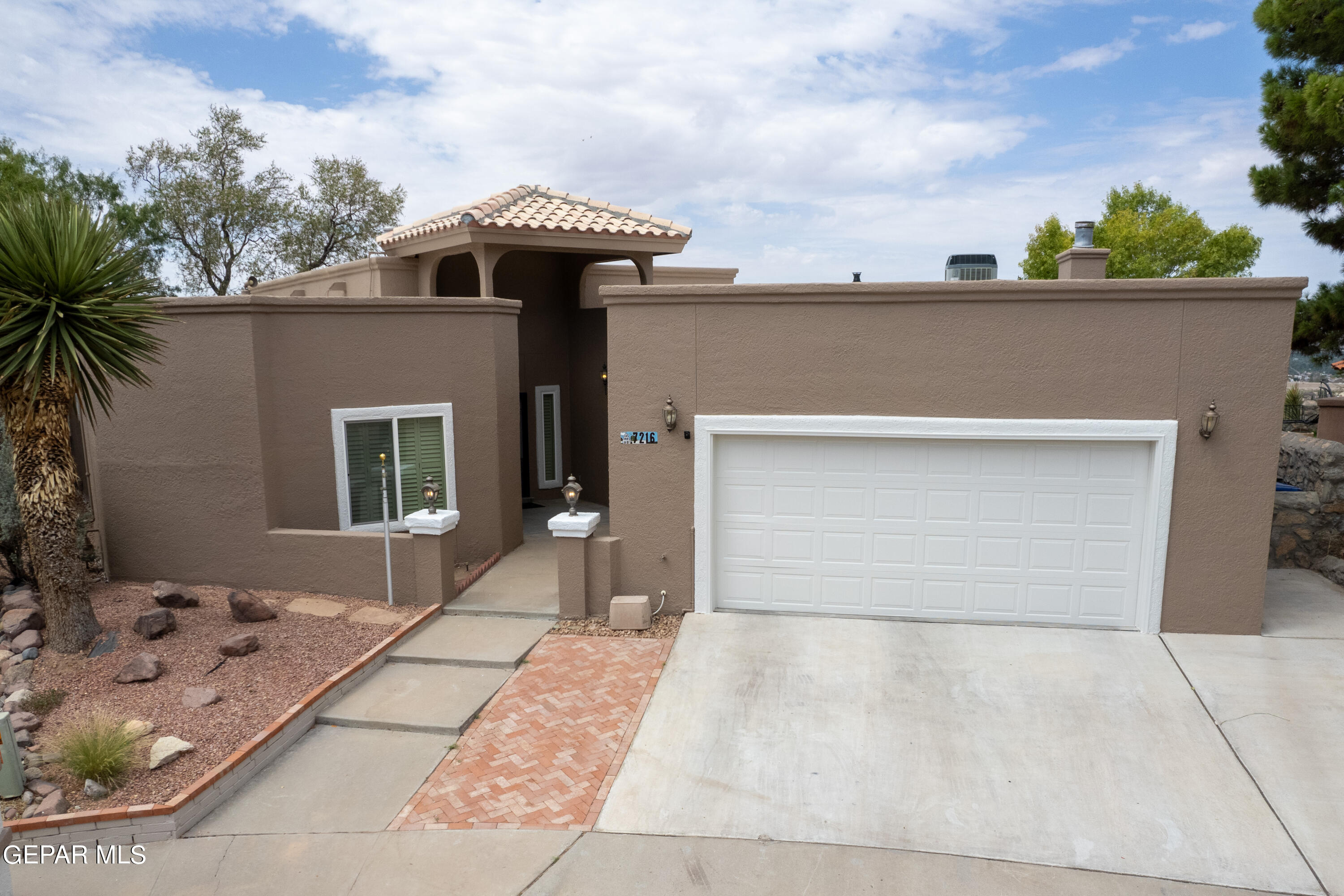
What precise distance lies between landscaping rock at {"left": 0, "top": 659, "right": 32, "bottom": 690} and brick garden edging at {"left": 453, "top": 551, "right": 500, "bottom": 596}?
4146 mm

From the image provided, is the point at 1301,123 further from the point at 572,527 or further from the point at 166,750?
the point at 166,750

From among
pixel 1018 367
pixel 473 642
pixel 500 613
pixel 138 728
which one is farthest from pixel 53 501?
pixel 1018 367

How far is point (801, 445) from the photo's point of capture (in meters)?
9.38

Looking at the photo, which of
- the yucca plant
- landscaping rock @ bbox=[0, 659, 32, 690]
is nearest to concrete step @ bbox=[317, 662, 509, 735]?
landscaping rock @ bbox=[0, 659, 32, 690]

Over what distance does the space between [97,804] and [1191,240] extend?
40.5 meters

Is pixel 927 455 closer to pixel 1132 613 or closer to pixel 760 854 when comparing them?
pixel 1132 613

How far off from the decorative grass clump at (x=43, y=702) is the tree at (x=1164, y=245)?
113 ft

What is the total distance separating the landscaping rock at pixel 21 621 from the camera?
27.9 ft

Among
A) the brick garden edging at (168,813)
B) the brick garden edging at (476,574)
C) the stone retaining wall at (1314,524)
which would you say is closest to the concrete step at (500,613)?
the brick garden edging at (476,574)

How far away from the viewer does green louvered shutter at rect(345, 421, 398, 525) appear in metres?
10.8

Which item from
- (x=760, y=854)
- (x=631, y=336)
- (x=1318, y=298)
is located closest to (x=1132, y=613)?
(x=760, y=854)

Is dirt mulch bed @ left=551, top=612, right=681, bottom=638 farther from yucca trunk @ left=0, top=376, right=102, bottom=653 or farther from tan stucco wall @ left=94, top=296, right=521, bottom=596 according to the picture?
yucca trunk @ left=0, top=376, right=102, bottom=653

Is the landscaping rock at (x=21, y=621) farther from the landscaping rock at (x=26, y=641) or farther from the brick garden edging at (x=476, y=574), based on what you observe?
the brick garden edging at (x=476, y=574)

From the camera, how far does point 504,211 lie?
13.6 meters
